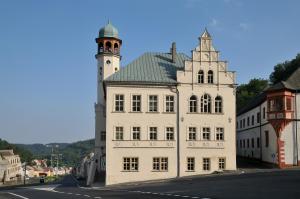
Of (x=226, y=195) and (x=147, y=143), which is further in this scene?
(x=147, y=143)

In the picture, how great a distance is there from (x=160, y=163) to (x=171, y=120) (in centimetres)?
479

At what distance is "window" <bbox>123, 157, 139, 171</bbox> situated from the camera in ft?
158

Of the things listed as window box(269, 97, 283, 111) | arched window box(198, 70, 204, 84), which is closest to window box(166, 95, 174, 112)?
arched window box(198, 70, 204, 84)

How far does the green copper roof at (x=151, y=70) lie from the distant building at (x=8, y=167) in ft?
325

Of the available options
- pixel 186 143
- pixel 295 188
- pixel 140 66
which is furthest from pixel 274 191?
pixel 140 66

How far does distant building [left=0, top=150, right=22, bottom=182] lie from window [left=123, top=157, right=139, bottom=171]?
10083cm

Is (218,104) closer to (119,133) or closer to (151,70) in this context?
(151,70)

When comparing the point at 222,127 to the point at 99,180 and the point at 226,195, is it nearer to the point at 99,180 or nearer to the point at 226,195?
the point at 99,180

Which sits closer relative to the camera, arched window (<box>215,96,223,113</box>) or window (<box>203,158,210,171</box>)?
window (<box>203,158,210,171</box>)

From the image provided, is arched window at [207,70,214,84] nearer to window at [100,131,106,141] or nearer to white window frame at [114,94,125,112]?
white window frame at [114,94,125,112]

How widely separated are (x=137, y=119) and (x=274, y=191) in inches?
970

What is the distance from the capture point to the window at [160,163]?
48.6 metres

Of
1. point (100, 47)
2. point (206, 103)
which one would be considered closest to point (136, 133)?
point (206, 103)

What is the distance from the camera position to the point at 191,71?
50281mm
